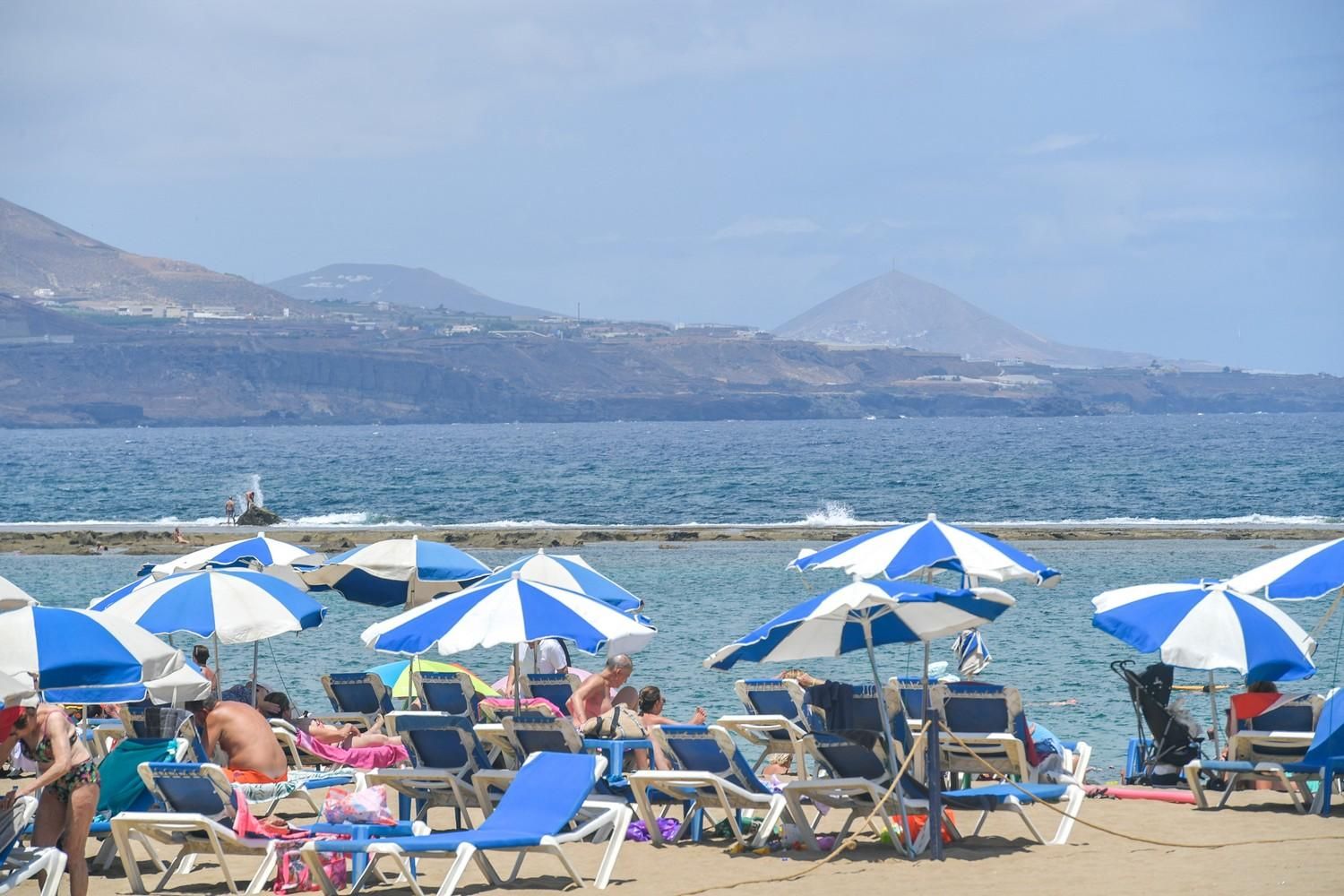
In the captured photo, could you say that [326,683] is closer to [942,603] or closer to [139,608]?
[139,608]

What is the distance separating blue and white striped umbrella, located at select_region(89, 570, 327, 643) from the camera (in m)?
10.8

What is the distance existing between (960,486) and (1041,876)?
2668 inches

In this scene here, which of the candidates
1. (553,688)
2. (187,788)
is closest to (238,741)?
(187,788)

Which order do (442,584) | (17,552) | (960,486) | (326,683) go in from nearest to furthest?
(326,683), (442,584), (17,552), (960,486)

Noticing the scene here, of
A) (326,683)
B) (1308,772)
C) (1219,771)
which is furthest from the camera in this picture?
(326,683)

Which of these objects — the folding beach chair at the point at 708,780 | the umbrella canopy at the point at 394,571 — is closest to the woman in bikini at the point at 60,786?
the folding beach chair at the point at 708,780

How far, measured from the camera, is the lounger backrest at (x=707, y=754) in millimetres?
9031

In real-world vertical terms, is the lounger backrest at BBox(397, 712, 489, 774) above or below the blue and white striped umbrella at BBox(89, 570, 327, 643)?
below

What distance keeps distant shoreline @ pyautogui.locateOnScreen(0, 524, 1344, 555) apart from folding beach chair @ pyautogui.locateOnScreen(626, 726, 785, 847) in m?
28.4

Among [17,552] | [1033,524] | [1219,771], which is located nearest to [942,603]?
[1219,771]

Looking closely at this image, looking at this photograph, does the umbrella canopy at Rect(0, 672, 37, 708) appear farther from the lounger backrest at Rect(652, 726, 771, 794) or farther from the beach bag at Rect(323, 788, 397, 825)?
the lounger backrest at Rect(652, 726, 771, 794)

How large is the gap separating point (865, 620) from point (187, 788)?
11.3 feet

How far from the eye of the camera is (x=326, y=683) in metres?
13.2

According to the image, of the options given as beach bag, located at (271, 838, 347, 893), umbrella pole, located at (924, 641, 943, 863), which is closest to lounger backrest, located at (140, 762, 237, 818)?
beach bag, located at (271, 838, 347, 893)
